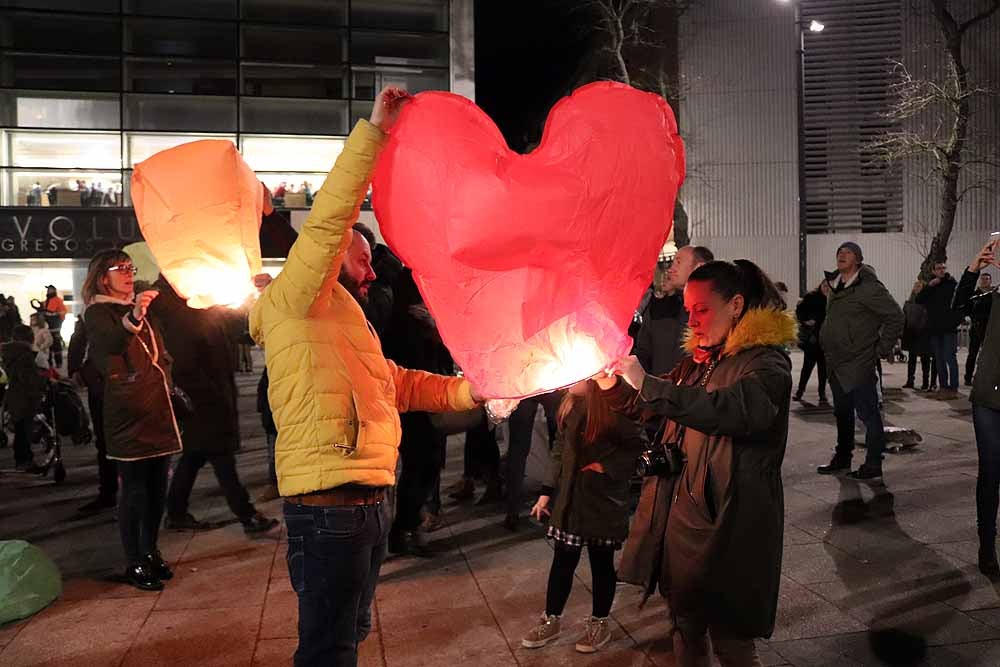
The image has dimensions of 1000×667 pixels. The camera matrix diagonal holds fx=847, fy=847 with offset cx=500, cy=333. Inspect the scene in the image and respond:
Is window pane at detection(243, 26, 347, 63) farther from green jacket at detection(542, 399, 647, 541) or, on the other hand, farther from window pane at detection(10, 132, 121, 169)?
green jacket at detection(542, 399, 647, 541)

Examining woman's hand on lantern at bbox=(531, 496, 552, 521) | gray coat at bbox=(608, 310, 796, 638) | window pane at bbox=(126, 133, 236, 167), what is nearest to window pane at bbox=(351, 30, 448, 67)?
window pane at bbox=(126, 133, 236, 167)

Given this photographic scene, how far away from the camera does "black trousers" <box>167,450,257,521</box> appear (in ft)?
22.1

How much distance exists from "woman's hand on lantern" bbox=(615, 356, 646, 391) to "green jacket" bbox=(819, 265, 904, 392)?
223 inches

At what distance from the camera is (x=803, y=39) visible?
2303cm

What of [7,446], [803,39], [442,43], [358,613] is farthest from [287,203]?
[358,613]

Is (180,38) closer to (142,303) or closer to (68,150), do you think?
(68,150)

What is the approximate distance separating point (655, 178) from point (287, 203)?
21.2 meters

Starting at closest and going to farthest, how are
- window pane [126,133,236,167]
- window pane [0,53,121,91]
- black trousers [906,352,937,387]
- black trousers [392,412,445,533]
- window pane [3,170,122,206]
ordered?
black trousers [392,412,445,533]
black trousers [906,352,937,387]
window pane [0,53,121,91]
window pane [3,170,122,206]
window pane [126,133,236,167]

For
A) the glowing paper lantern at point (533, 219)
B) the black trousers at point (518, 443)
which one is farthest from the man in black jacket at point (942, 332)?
the glowing paper lantern at point (533, 219)

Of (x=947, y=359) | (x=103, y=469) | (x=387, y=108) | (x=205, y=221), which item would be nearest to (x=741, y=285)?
(x=387, y=108)

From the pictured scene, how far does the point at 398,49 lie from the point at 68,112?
895 cm

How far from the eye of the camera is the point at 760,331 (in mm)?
3131

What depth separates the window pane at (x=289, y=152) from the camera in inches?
915

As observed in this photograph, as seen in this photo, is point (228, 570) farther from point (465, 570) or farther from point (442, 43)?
point (442, 43)
